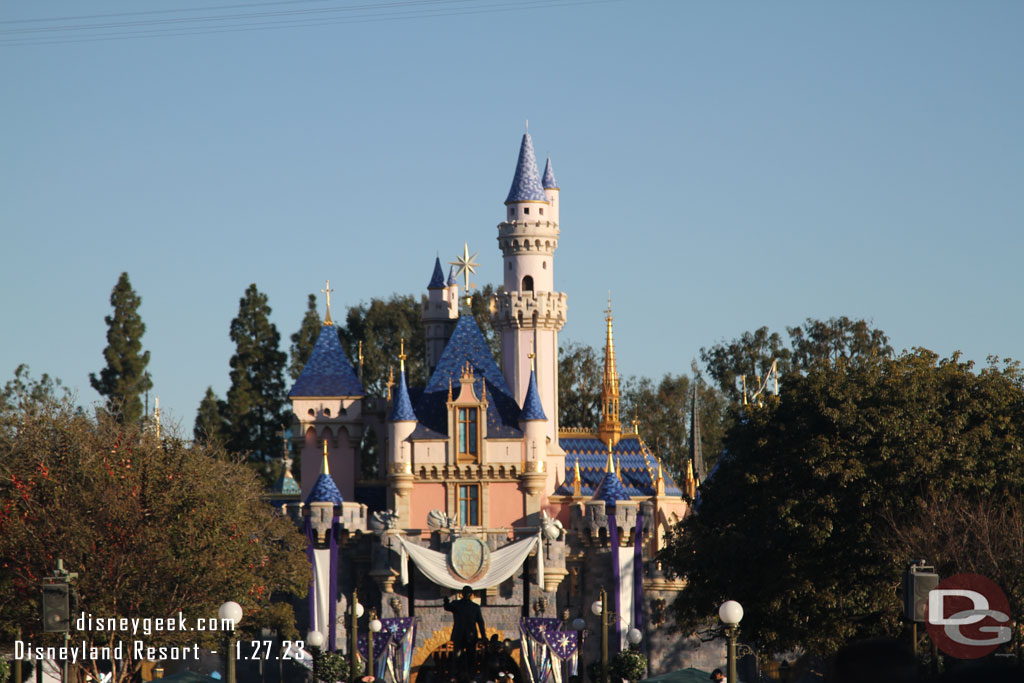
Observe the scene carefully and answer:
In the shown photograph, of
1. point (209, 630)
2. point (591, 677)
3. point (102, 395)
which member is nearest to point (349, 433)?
point (102, 395)

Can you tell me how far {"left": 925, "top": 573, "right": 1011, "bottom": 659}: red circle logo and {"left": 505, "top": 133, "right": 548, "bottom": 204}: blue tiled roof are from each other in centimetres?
3252

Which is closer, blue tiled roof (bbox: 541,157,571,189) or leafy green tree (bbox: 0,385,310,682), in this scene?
leafy green tree (bbox: 0,385,310,682)

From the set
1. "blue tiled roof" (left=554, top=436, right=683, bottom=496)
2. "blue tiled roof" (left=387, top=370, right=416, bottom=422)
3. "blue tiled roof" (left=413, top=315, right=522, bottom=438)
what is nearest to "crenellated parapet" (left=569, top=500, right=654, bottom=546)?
"blue tiled roof" (left=554, top=436, right=683, bottom=496)

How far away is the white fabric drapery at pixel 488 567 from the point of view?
5319 centimetres

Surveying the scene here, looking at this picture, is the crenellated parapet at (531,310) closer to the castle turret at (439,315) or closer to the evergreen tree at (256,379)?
the castle turret at (439,315)

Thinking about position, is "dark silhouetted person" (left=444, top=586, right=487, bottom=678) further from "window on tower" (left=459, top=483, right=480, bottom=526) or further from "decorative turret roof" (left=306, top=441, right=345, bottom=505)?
"window on tower" (left=459, top=483, right=480, bottom=526)

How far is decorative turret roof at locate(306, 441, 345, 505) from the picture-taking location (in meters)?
55.2

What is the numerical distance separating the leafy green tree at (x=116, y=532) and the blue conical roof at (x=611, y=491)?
804 inches

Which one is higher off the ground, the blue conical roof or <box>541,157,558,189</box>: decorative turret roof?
<box>541,157,558,189</box>: decorative turret roof

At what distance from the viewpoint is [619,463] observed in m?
60.9

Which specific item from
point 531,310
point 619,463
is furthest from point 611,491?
point 531,310

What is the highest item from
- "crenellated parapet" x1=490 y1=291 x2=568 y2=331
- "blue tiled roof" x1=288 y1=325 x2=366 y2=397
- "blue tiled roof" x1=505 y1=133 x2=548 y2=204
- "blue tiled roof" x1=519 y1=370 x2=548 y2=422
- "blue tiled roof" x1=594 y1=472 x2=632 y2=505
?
"blue tiled roof" x1=505 y1=133 x2=548 y2=204

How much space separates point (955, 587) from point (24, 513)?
786 inches

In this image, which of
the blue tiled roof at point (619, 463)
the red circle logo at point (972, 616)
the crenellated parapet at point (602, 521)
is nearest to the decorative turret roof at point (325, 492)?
the crenellated parapet at point (602, 521)
